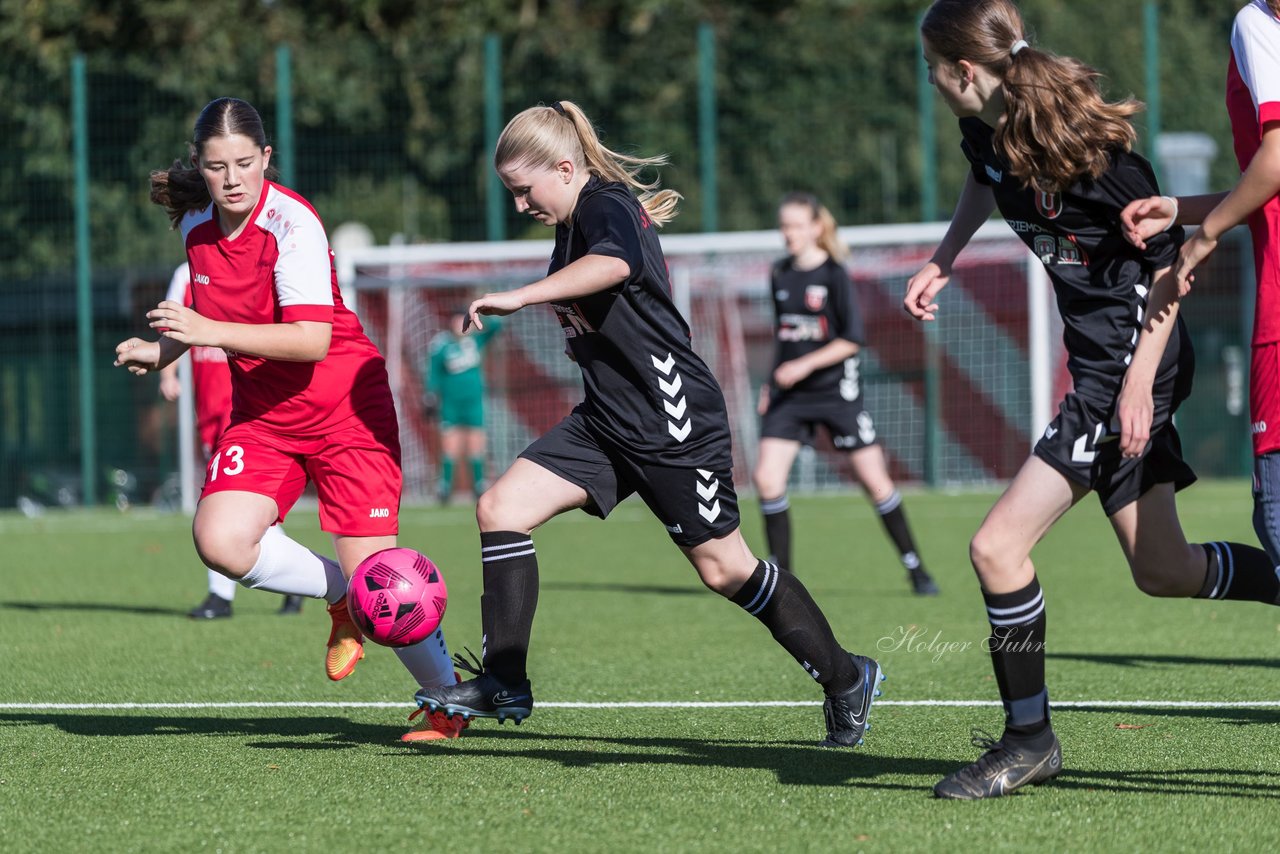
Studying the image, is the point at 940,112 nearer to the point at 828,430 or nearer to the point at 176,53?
the point at 176,53

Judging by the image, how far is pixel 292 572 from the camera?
Answer: 16.6 ft

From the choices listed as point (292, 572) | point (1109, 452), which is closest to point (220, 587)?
point (292, 572)

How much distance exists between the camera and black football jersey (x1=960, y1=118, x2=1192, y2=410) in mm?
3846

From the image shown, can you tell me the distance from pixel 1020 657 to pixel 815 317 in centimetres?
518

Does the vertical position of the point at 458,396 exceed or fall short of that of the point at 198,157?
it falls short

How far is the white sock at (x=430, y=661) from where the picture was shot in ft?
16.1

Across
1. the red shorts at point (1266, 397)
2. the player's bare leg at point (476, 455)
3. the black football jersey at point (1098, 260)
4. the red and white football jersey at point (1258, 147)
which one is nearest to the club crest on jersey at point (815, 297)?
the black football jersey at point (1098, 260)

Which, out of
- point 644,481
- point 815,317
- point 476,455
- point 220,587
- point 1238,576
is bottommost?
point 476,455

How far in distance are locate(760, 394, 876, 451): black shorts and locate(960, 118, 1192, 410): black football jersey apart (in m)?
4.86

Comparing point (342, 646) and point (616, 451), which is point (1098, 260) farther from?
point (342, 646)

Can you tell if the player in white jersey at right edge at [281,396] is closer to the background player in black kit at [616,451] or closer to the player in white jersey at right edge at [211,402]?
the background player in black kit at [616,451]

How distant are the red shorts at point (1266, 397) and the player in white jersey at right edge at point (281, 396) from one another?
93.1 inches

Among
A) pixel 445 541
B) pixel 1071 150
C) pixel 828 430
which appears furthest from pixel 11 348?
pixel 1071 150
